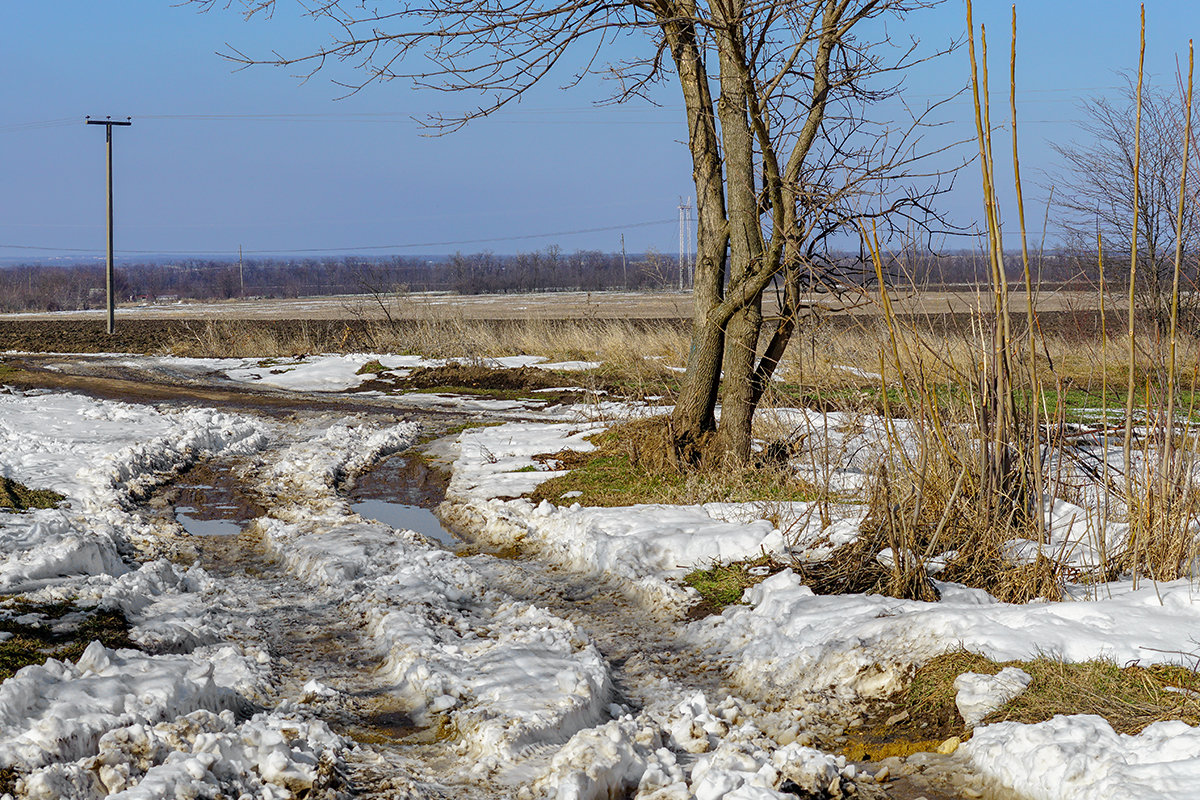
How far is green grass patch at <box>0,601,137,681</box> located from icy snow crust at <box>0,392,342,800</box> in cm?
11

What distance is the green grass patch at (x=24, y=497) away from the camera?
346 inches

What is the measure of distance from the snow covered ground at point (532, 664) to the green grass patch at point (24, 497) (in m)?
0.21

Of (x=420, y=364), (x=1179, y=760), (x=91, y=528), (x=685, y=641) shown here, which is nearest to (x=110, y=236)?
(x=420, y=364)

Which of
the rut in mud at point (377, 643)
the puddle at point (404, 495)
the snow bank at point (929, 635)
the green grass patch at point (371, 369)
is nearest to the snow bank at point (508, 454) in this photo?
the puddle at point (404, 495)

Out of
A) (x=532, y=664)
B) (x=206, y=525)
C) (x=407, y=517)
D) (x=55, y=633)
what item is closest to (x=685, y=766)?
(x=532, y=664)

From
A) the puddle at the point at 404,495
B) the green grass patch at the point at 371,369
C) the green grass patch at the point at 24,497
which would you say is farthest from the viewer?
the green grass patch at the point at 371,369

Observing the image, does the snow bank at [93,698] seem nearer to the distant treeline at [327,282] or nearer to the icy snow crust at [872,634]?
the icy snow crust at [872,634]

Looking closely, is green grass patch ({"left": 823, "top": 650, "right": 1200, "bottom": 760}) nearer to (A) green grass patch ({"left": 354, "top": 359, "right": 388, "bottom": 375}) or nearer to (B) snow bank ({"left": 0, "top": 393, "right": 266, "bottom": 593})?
(B) snow bank ({"left": 0, "top": 393, "right": 266, "bottom": 593})

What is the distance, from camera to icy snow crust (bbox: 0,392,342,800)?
358cm

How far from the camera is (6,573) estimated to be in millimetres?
6191

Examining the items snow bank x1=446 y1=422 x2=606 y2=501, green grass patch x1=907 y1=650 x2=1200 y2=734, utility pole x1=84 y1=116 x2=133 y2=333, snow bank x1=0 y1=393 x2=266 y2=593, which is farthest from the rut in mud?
utility pole x1=84 y1=116 x2=133 y2=333

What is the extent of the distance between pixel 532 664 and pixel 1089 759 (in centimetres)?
258

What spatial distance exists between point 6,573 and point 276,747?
11.2 ft

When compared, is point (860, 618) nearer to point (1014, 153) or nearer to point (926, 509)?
point (926, 509)
